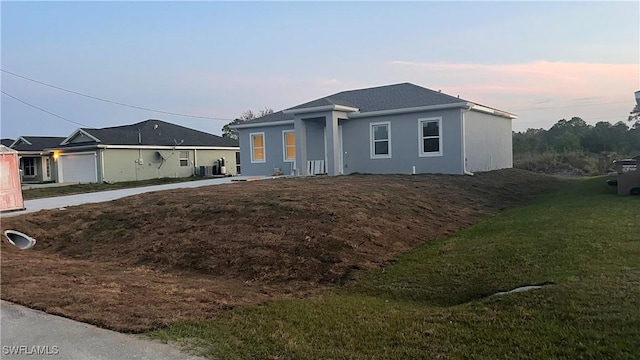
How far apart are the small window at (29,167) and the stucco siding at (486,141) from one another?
30.9m

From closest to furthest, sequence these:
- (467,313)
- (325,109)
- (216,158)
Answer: (467,313), (325,109), (216,158)

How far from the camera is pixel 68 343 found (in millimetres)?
4184

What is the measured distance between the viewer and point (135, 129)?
3506cm

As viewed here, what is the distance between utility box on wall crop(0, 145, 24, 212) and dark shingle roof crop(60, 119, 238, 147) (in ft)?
53.2

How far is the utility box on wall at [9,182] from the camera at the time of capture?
44.8ft

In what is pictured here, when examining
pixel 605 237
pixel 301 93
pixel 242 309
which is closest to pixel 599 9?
pixel 605 237

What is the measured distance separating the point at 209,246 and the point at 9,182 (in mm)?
9087

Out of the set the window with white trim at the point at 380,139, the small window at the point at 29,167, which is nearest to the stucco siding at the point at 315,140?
Result: the window with white trim at the point at 380,139

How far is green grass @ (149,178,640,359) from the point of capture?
383 cm

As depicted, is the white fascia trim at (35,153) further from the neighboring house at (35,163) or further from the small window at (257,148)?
the small window at (257,148)

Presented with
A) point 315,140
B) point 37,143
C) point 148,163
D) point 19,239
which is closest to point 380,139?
point 315,140

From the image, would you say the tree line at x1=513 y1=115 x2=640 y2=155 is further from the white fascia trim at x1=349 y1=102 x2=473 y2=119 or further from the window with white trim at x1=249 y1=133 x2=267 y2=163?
the window with white trim at x1=249 y1=133 x2=267 y2=163

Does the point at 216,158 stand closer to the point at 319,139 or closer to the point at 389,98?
the point at 319,139

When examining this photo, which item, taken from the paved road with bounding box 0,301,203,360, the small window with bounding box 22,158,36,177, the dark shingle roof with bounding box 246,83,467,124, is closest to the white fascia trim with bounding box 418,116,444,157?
the dark shingle roof with bounding box 246,83,467,124
